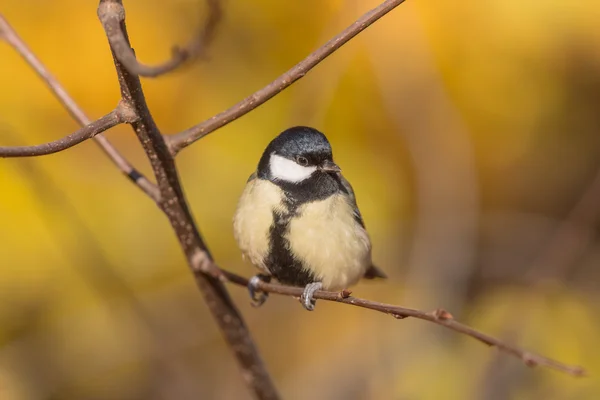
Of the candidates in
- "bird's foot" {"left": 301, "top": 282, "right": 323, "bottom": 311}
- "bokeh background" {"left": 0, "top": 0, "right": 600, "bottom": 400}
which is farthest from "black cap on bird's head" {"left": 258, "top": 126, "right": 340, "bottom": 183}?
"bokeh background" {"left": 0, "top": 0, "right": 600, "bottom": 400}

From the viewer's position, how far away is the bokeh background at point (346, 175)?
238 cm

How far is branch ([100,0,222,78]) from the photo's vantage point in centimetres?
89

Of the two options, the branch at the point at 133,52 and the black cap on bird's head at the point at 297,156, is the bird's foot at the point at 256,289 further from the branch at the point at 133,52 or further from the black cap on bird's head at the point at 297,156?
the branch at the point at 133,52

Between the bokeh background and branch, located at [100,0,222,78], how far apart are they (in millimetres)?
832

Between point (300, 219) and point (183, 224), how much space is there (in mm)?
356

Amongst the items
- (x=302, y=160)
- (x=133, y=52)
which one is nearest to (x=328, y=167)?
(x=302, y=160)

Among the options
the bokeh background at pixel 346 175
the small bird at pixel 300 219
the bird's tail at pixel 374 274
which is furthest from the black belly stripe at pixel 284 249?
the bokeh background at pixel 346 175

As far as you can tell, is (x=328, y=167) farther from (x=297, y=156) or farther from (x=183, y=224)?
(x=183, y=224)

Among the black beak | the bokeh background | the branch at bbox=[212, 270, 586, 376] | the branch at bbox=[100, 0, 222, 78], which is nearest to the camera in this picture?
the branch at bbox=[100, 0, 222, 78]

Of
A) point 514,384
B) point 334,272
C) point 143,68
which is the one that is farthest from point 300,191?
point 514,384

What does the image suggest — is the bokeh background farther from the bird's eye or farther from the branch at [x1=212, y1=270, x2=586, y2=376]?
the branch at [x1=212, y1=270, x2=586, y2=376]

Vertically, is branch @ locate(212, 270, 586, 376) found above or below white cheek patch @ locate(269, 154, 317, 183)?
below

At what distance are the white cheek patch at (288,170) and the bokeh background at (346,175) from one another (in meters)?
0.66

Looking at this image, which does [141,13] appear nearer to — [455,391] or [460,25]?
[460,25]
